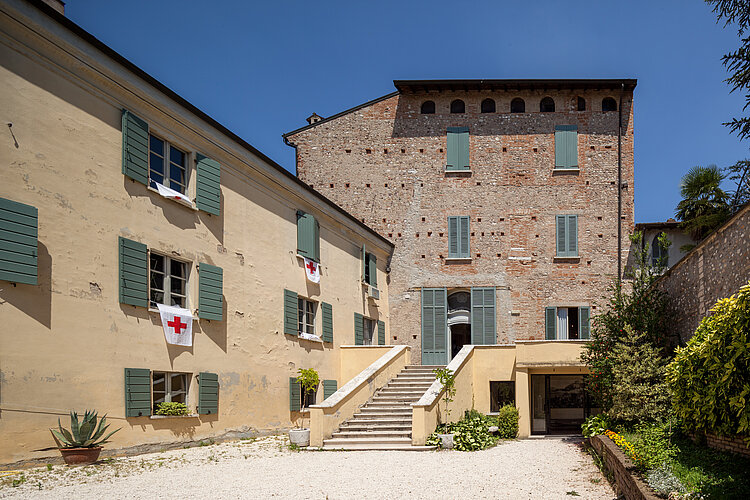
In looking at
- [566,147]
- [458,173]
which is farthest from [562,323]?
[458,173]

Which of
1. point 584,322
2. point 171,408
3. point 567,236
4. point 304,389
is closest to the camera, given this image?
point 171,408

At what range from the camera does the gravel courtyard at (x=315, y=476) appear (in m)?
8.38

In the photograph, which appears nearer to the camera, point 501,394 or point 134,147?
point 134,147

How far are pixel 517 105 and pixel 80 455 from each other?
62.1ft

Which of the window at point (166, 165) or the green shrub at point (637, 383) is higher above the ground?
the window at point (166, 165)

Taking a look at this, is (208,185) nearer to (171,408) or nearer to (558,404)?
(171,408)

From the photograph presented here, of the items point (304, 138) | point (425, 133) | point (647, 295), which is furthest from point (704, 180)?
point (304, 138)

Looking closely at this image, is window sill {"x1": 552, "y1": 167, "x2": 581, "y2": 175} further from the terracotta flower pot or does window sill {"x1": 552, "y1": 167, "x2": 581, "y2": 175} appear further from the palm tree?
the terracotta flower pot

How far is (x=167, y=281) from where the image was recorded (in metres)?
12.3

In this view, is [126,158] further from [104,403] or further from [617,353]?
[617,353]

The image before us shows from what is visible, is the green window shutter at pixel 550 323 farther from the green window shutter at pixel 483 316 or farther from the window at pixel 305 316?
the window at pixel 305 316

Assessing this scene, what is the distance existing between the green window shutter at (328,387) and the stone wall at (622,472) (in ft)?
27.9

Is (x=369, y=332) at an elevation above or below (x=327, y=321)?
below

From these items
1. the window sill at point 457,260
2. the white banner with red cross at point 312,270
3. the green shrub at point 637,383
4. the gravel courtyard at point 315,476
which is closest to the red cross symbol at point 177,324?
the gravel courtyard at point 315,476
